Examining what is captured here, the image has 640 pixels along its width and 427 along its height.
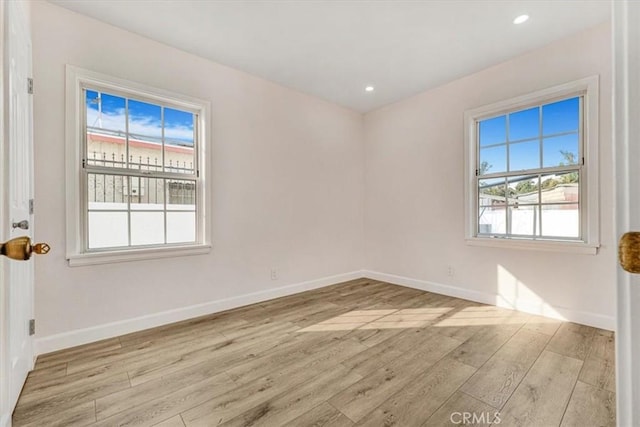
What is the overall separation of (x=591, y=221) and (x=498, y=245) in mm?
803

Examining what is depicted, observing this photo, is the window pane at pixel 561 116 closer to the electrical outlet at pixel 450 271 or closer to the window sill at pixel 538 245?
the window sill at pixel 538 245

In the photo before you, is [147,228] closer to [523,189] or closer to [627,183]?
[627,183]

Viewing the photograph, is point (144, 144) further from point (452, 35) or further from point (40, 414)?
point (452, 35)

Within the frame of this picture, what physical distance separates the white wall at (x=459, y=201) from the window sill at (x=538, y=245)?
0.06 metres

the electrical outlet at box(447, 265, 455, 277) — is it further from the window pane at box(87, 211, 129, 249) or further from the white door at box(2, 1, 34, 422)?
the white door at box(2, 1, 34, 422)

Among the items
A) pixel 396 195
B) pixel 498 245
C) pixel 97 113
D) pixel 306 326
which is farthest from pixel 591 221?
pixel 97 113

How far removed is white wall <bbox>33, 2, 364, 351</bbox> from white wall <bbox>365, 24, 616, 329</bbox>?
1.61 ft

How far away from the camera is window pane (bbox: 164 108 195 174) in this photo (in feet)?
9.51

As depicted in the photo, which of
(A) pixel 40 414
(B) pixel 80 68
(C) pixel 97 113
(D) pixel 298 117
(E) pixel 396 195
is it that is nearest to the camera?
(A) pixel 40 414

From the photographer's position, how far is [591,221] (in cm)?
259

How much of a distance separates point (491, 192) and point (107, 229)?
3948 mm

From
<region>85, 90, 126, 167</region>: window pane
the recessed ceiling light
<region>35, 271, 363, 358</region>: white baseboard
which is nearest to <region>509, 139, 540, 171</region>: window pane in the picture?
the recessed ceiling light

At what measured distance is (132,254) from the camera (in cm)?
257

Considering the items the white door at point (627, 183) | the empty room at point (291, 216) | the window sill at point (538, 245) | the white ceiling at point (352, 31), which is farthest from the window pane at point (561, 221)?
the white door at point (627, 183)
